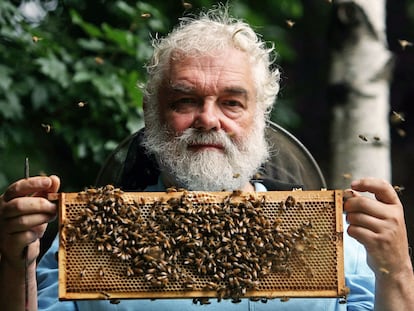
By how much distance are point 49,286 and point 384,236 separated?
5.71 ft

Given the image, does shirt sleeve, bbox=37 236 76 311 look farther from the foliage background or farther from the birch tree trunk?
the birch tree trunk

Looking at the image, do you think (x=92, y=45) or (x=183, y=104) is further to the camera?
(x=92, y=45)

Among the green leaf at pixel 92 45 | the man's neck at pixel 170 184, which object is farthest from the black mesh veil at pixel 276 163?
the green leaf at pixel 92 45

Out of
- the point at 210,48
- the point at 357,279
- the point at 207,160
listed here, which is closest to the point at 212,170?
the point at 207,160

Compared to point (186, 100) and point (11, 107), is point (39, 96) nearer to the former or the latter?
point (11, 107)

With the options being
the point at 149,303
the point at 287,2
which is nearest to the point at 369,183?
the point at 149,303

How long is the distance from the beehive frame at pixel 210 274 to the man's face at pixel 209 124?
28.0 inches

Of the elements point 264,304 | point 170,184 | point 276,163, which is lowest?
point 264,304

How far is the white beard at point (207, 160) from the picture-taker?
4.95 meters

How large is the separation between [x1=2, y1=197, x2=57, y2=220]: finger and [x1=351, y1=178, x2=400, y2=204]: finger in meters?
1.28

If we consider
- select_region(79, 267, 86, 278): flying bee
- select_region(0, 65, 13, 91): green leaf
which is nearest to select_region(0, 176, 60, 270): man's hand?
select_region(79, 267, 86, 278): flying bee

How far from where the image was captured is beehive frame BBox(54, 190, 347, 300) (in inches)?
165

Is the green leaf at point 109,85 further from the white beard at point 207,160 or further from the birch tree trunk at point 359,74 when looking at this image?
the white beard at point 207,160

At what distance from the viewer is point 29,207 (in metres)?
4.18
